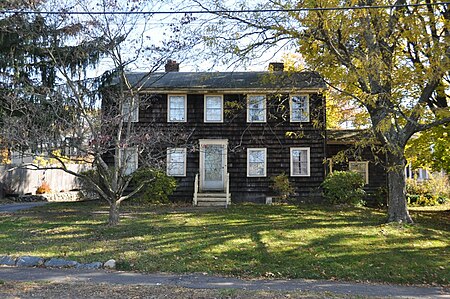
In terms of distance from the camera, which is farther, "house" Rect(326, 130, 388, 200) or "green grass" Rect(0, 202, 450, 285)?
"house" Rect(326, 130, 388, 200)

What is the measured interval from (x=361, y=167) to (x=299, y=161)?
4549 mm

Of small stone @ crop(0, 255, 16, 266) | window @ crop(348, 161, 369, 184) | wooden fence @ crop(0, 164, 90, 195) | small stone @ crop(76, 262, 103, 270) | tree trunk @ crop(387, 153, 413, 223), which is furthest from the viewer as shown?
wooden fence @ crop(0, 164, 90, 195)

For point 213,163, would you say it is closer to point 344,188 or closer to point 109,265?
point 344,188

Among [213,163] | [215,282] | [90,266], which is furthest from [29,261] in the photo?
[213,163]

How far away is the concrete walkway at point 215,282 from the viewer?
25.0 feet

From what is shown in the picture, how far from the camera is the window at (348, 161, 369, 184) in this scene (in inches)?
907

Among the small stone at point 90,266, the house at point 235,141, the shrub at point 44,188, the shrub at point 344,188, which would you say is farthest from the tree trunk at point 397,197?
the shrub at point 44,188

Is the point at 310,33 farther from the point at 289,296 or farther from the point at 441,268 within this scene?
the point at 289,296

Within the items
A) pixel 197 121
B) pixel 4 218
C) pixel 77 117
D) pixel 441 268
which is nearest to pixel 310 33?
pixel 441 268

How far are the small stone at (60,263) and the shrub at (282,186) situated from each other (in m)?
12.5

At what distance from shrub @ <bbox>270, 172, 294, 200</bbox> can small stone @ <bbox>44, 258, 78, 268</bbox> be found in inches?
492

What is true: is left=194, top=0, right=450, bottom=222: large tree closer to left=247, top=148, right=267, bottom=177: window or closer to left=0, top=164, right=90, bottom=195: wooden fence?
left=247, top=148, right=267, bottom=177: window

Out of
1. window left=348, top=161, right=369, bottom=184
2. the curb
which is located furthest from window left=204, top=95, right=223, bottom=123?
the curb

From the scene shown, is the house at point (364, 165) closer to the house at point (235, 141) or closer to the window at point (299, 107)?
the house at point (235, 141)
